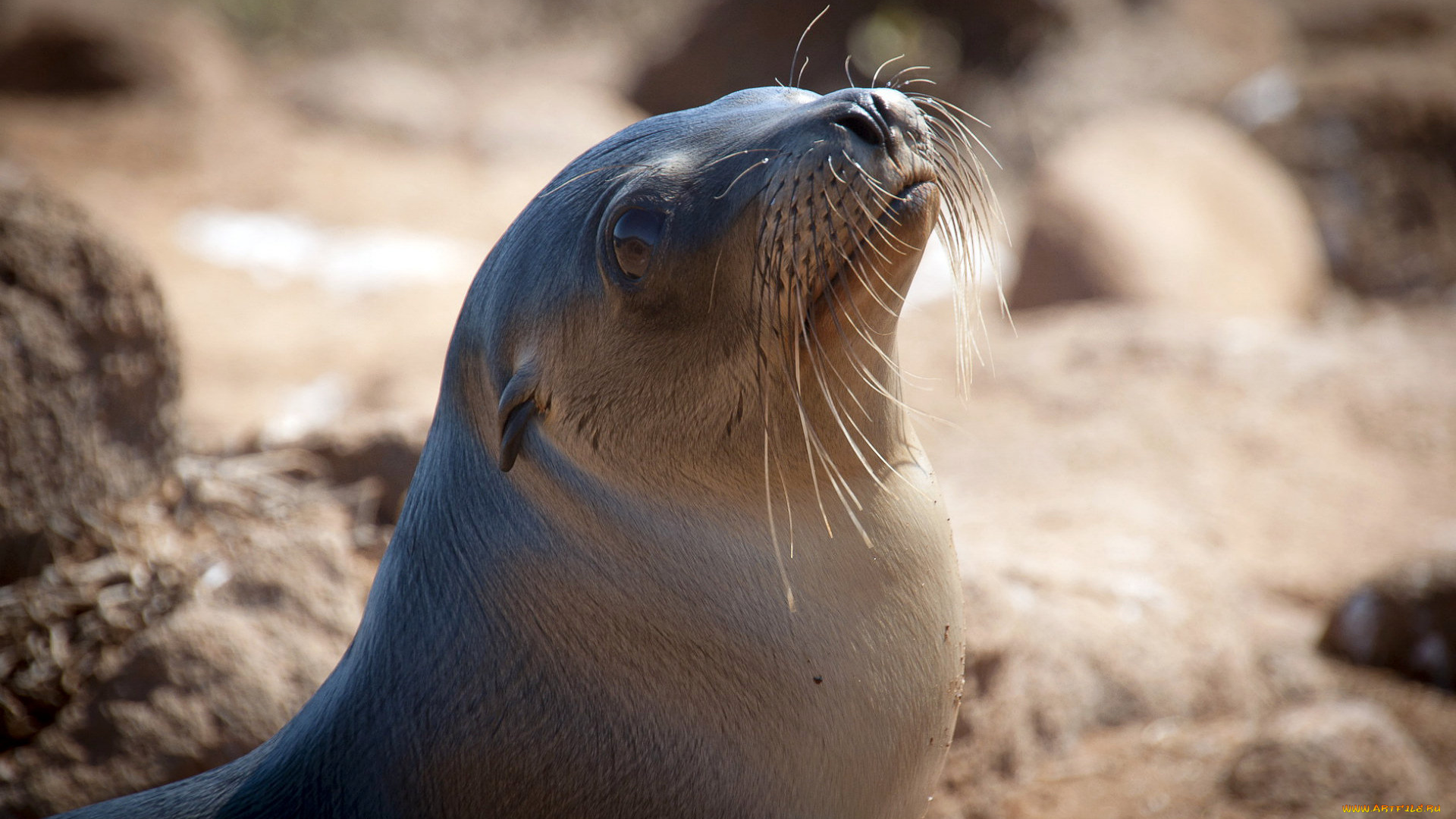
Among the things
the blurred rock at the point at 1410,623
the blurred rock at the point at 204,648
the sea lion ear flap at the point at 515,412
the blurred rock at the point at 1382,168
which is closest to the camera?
the sea lion ear flap at the point at 515,412

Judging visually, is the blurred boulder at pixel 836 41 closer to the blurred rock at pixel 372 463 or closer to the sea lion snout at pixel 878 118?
the blurred rock at pixel 372 463

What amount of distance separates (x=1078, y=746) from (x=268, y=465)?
3031 millimetres

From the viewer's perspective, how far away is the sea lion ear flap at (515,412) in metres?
1.73

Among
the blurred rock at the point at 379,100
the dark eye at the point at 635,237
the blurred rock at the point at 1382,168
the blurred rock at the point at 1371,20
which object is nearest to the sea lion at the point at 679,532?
the dark eye at the point at 635,237

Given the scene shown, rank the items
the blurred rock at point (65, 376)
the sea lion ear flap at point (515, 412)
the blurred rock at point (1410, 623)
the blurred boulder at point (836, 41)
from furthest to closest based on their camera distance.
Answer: the blurred boulder at point (836, 41) < the blurred rock at point (1410, 623) < the blurred rock at point (65, 376) < the sea lion ear flap at point (515, 412)

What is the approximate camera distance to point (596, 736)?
1.74m

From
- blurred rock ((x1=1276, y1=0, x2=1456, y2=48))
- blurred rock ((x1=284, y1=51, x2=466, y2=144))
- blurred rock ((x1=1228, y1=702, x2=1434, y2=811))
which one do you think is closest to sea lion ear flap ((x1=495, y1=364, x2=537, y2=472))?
blurred rock ((x1=1228, y1=702, x2=1434, y2=811))

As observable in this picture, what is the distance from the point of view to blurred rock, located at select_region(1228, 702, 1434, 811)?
9.38 ft

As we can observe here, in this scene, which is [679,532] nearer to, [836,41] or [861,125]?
[861,125]

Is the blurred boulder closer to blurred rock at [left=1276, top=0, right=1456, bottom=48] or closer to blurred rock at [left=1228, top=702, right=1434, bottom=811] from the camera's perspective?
blurred rock at [left=1276, top=0, right=1456, bottom=48]

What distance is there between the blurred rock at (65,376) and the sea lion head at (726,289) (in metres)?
2.06

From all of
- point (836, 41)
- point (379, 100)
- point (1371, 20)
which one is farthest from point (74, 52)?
point (1371, 20)

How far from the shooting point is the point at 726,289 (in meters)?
1.59

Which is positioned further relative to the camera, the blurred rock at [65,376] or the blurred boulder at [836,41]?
the blurred boulder at [836,41]
